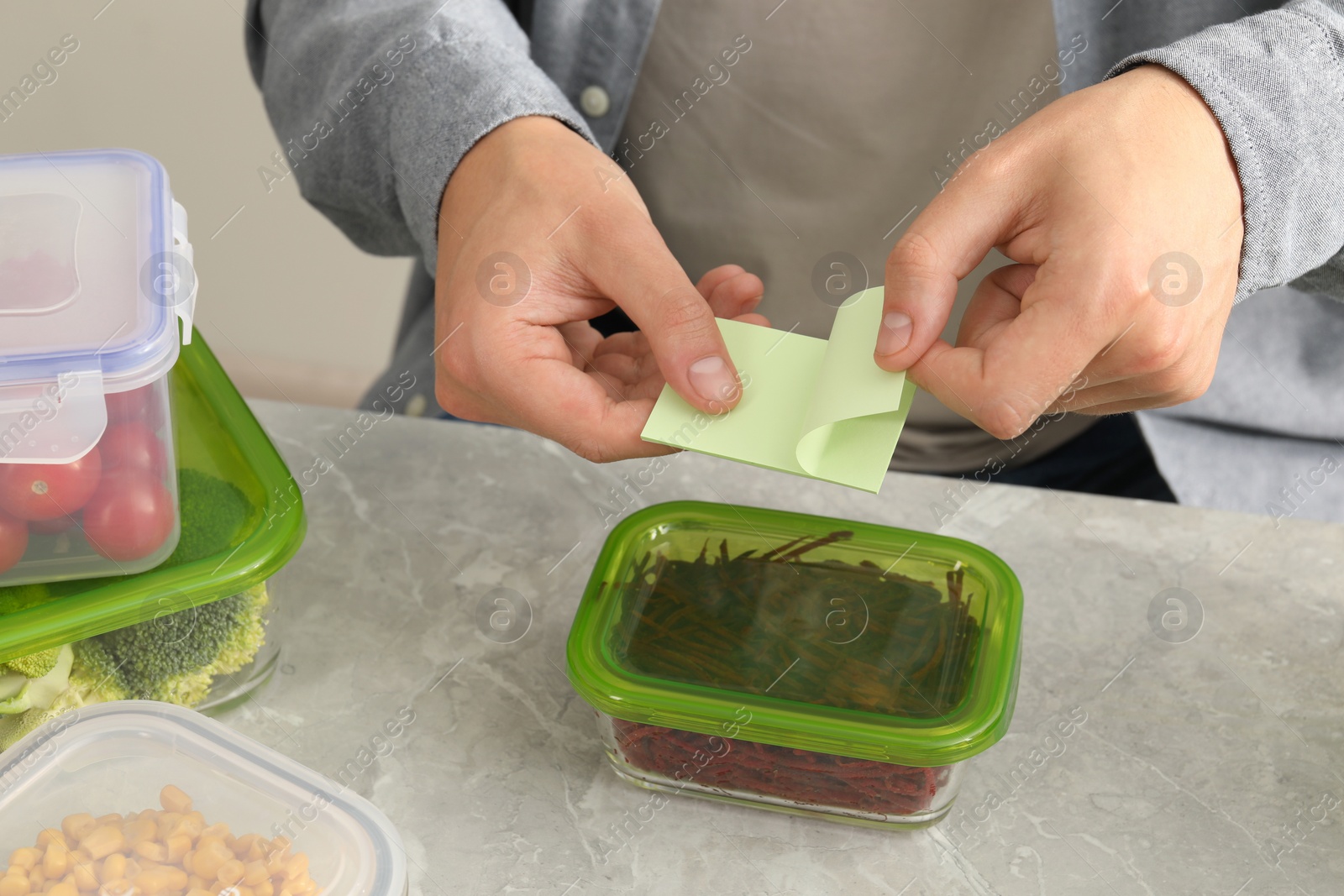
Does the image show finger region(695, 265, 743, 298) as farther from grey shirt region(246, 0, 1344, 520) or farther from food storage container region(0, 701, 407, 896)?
food storage container region(0, 701, 407, 896)

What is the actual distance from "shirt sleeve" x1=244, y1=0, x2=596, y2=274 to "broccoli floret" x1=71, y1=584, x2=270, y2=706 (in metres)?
0.38

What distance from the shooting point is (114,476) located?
70cm

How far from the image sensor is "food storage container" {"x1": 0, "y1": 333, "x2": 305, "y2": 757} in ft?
2.36

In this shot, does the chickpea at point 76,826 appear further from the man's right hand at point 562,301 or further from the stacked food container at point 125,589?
the man's right hand at point 562,301

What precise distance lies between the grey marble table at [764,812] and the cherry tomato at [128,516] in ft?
0.46

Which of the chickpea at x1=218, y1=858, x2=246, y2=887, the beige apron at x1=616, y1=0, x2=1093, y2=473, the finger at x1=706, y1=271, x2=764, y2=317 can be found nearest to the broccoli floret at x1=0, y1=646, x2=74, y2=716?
the chickpea at x1=218, y1=858, x2=246, y2=887

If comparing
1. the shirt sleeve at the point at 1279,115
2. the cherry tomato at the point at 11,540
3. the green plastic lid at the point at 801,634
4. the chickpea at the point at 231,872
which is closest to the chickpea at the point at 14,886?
the chickpea at the point at 231,872

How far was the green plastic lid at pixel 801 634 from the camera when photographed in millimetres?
683

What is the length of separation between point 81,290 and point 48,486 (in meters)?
0.13

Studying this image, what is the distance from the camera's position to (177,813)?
64 cm

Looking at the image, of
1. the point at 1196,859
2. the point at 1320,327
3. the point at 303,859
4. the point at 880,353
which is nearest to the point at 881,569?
the point at 880,353

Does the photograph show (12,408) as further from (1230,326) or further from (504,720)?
(1230,326)

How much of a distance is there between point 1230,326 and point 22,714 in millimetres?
1182

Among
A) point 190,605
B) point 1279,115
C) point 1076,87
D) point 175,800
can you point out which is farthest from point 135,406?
point 1076,87
